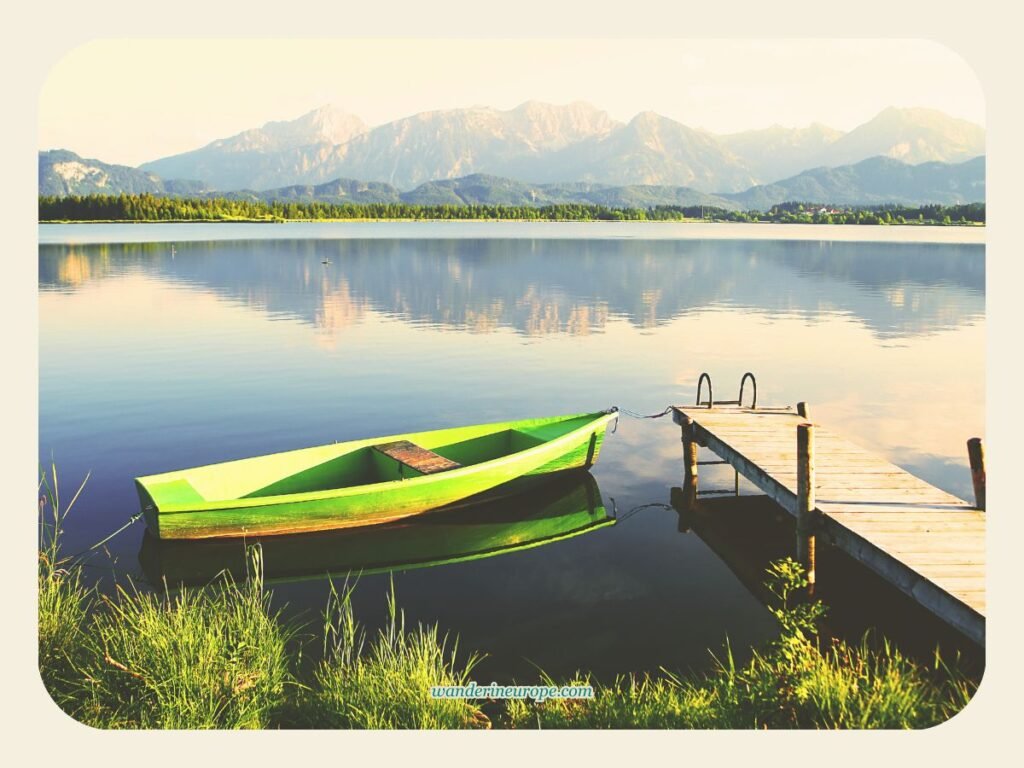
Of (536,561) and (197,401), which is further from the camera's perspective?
(197,401)

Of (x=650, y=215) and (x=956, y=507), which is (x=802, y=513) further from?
(x=650, y=215)

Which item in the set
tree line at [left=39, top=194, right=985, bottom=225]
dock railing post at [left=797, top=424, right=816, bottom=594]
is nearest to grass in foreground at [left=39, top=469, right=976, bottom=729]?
Result: dock railing post at [left=797, top=424, right=816, bottom=594]

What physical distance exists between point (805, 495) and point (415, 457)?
5.62 meters

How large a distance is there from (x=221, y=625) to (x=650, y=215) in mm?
151363

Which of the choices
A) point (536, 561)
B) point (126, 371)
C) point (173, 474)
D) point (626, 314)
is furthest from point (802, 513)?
point (626, 314)

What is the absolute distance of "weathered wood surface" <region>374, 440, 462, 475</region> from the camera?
12469 millimetres

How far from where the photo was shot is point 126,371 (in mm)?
22391

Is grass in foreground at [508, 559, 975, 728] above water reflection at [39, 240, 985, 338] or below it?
below

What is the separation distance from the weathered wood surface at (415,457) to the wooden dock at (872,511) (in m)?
4.25

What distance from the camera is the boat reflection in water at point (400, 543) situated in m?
11.1

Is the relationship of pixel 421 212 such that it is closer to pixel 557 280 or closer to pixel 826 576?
pixel 557 280

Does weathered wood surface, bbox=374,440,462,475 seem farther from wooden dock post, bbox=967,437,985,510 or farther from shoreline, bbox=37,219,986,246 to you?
shoreline, bbox=37,219,986,246

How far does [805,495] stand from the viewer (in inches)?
393

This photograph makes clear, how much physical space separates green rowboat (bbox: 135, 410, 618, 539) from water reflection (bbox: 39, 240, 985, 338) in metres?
15.9
